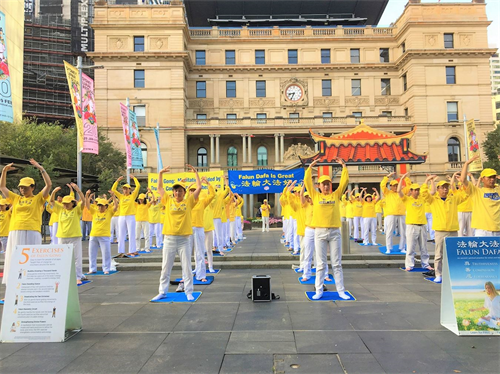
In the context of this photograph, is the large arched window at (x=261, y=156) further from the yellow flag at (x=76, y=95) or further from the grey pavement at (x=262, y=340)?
the grey pavement at (x=262, y=340)

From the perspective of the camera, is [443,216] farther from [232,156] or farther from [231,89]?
[231,89]

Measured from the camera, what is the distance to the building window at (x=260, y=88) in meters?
44.8

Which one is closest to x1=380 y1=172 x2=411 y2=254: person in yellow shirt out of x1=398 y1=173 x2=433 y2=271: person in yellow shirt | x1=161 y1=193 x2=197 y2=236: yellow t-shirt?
x1=398 y1=173 x2=433 y2=271: person in yellow shirt

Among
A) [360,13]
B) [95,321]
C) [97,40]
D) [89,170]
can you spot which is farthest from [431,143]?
[95,321]

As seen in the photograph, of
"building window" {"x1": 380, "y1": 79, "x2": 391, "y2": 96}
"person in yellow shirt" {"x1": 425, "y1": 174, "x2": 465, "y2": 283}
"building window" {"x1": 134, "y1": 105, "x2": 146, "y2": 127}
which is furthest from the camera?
"building window" {"x1": 380, "y1": 79, "x2": 391, "y2": 96}

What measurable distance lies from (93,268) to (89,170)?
73.0 ft

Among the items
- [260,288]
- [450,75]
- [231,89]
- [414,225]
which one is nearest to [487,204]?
[414,225]

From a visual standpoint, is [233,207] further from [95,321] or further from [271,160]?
[271,160]

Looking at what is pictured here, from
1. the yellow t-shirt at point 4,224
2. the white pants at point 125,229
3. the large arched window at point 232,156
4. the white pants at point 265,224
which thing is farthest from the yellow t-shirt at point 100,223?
the large arched window at point 232,156

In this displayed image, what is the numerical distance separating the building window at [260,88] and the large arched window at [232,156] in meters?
7.55

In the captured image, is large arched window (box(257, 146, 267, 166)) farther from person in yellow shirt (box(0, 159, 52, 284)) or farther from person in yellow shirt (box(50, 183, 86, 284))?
person in yellow shirt (box(0, 159, 52, 284))

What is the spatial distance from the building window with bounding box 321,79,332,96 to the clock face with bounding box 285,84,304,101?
2844mm

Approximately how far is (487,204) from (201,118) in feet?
129

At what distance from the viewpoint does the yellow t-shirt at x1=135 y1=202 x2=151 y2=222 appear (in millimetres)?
13398
